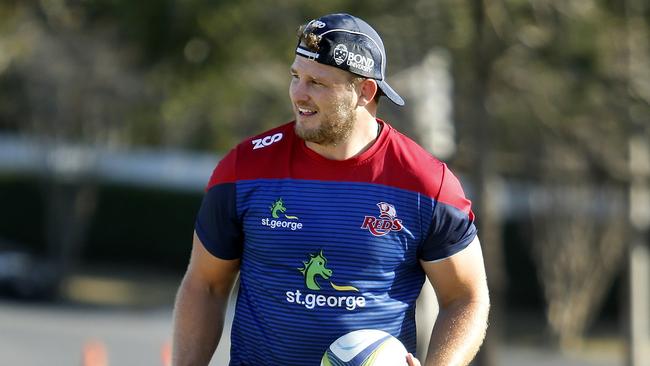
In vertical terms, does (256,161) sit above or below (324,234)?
above

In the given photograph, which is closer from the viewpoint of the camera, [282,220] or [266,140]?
[282,220]

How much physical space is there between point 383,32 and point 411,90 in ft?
2.52

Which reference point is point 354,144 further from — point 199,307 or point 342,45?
point 199,307

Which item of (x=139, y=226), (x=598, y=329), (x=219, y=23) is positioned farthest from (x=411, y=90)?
(x=139, y=226)

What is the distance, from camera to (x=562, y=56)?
13.4 m

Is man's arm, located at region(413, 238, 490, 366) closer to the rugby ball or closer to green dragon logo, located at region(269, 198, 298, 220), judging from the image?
the rugby ball

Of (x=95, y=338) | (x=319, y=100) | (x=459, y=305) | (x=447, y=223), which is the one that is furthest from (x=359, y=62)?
(x=95, y=338)

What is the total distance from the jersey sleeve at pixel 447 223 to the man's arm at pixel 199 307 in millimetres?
634

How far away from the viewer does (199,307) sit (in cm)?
424

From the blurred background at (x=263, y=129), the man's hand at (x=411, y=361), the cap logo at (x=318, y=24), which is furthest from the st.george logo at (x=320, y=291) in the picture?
the blurred background at (x=263, y=129)

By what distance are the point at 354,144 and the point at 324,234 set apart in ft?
0.99

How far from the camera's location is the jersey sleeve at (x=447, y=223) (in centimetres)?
408

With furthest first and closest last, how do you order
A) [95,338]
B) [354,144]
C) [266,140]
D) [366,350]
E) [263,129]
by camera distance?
[263,129], [95,338], [266,140], [354,144], [366,350]

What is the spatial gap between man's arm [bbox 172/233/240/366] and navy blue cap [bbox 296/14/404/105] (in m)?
0.72
